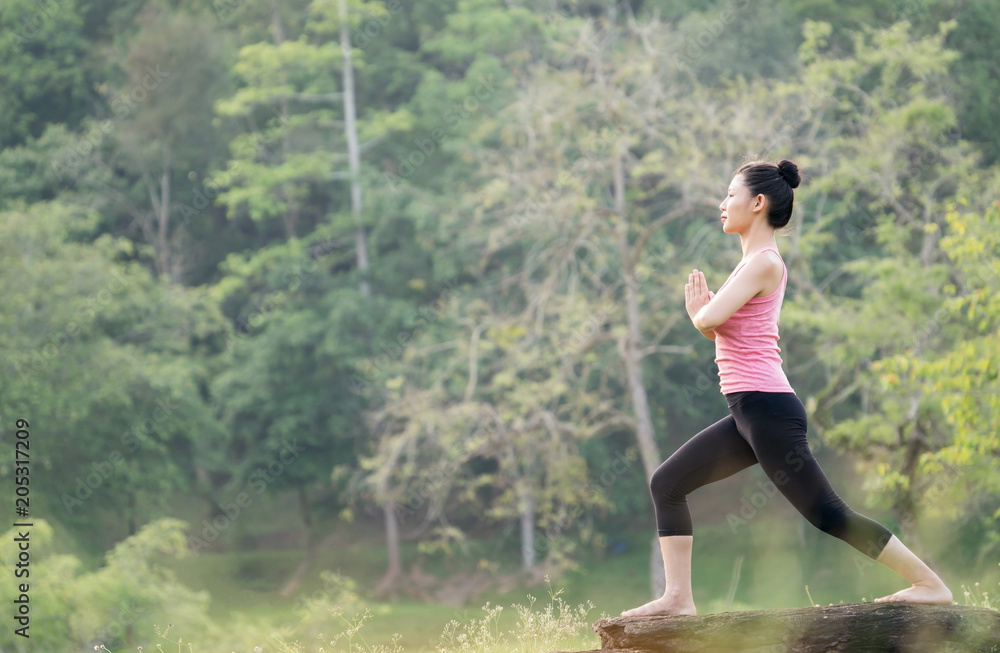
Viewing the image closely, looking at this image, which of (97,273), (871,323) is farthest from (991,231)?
(97,273)

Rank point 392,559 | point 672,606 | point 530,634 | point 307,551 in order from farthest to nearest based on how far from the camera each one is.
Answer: point 307,551 → point 392,559 → point 530,634 → point 672,606

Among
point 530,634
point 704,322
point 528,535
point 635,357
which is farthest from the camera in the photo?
point 528,535

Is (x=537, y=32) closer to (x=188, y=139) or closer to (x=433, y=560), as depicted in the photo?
(x=188, y=139)

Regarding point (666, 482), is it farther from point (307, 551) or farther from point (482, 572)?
point (307, 551)

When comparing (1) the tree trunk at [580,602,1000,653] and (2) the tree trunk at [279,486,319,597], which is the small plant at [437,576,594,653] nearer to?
(1) the tree trunk at [580,602,1000,653]

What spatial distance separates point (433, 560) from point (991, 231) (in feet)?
54.8

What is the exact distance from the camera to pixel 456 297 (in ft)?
64.3

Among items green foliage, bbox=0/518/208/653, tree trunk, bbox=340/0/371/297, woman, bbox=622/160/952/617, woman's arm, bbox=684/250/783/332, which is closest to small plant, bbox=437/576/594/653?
woman, bbox=622/160/952/617

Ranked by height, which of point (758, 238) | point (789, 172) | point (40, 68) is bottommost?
point (758, 238)

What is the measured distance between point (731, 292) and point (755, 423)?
1.34ft

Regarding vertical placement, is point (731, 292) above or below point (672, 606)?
above

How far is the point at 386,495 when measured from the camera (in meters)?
15.9

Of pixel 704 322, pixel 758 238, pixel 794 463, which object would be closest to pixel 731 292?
pixel 704 322

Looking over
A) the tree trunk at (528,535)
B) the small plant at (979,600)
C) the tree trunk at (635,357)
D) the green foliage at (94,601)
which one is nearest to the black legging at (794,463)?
the small plant at (979,600)
